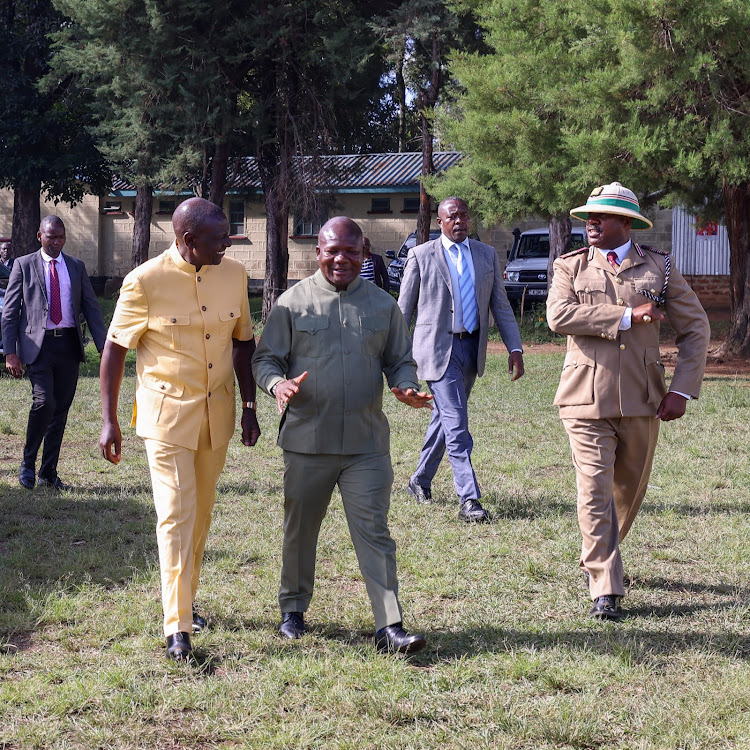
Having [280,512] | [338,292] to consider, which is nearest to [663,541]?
[280,512]

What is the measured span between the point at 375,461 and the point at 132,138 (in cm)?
2228

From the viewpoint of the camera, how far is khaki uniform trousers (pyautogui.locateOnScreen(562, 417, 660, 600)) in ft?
18.1

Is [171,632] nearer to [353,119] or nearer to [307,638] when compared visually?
[307,638]

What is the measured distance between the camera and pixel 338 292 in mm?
5074

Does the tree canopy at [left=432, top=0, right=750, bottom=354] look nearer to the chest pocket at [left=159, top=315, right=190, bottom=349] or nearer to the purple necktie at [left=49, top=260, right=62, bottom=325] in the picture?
the purple necktie at [left=49, top=260, right=62, bottom=325]

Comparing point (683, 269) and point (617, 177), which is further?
point (683, 269)

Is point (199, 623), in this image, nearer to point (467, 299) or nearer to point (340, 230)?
point (340, 230)

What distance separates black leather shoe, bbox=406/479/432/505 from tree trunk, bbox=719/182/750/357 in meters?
12.6

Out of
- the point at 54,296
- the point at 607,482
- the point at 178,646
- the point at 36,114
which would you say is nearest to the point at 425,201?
the point at 36,114

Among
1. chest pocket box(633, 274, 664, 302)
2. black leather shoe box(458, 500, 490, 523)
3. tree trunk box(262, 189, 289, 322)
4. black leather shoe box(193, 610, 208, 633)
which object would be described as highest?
tree trunk box(262, 189, 289, 322)

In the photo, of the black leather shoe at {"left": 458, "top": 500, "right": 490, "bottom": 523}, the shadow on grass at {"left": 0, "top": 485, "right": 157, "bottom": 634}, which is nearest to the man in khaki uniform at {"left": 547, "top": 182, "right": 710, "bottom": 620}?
the black leather shoe at {"left": 458, "top": 500, "right": 490, "bottom": 523}

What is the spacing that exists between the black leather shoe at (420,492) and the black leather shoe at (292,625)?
3.05 meters

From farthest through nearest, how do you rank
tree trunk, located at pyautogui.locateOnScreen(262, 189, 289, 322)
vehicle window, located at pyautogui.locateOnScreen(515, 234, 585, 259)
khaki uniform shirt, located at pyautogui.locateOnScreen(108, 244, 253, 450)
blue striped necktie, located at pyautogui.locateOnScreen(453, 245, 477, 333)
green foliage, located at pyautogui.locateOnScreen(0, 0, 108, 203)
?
green foliage, located at pyautogui.locateOnScreen(0, 0, 108, 203), vehicle window, located at pyautogui.locateOnScreen(515, 234, 585, 259), tree trunk, located at pyautogui.locateOnScreen(262, 189, 289, 322), blue striped necktie, located at pyautogui.locateOnScreen(453, 245, 477, 333), khaki uniform shirt, located at pyautogui.locateOnScreen(108, 244, 253, 450)

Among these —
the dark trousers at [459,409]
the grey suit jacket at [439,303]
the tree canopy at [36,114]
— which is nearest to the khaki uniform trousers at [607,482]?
the dark trousers at [459,409]
